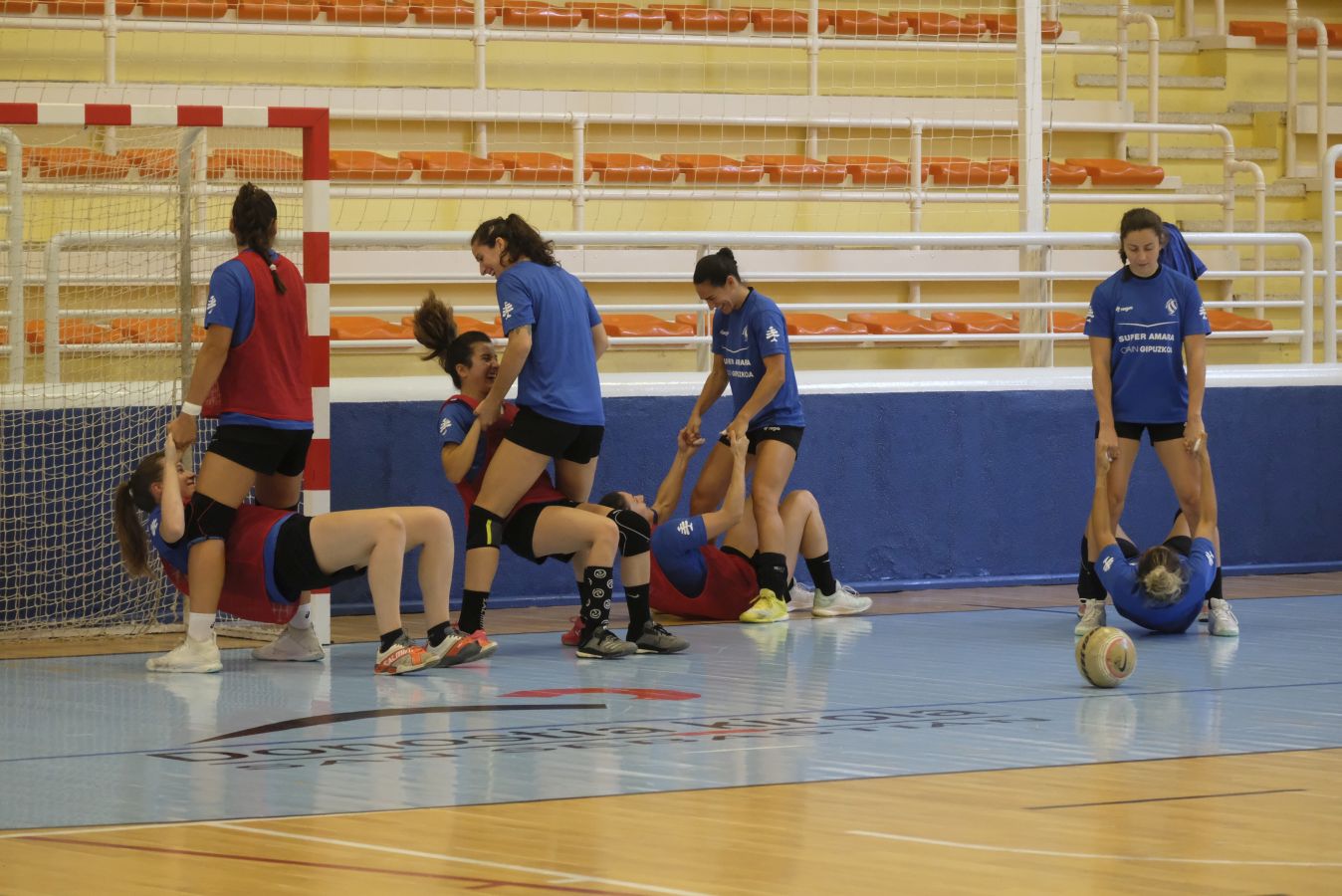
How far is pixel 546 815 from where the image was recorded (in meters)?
5.06

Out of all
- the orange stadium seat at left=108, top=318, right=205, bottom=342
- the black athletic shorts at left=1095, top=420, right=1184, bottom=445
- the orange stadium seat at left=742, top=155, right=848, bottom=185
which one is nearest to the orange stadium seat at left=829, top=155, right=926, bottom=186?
the orange stadium seat at left=742, top=155, right=848, bottom=185

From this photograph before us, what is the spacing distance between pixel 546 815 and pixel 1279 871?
185 centimetres

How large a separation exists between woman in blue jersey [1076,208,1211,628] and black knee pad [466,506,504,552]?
9.21 feet

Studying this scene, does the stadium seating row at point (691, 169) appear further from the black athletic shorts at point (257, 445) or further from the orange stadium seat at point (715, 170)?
the black athletic shorts at point (257, 445)

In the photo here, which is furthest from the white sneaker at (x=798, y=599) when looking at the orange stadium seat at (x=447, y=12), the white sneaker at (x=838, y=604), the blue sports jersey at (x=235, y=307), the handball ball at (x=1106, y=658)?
the orange stadium seat at (x=447, y=12)

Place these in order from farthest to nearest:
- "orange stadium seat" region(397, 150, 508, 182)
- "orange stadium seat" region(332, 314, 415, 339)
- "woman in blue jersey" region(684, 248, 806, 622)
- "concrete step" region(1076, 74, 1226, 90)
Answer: "concrete step" region(1076, 74, 1226, 90)
"orange stadium seat" region(397, 150, 508, 182)
"orange stadium seat" region(332, 314, 415, 339)
"woman in blue jersey" region(684, 248, 806, 622)

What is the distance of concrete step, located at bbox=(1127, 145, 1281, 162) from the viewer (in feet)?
58.5

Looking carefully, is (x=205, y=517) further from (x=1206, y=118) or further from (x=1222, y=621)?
(x=1206, y=118)

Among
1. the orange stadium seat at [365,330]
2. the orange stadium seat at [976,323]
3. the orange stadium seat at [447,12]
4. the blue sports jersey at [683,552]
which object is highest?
the orange stadium seat at [447,12]

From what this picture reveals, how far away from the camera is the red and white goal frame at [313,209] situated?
8578 mm

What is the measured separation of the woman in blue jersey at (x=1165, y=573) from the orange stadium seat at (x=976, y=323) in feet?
18.2

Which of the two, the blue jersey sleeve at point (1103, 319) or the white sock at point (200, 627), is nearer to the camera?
the white sock at point (200, 627)

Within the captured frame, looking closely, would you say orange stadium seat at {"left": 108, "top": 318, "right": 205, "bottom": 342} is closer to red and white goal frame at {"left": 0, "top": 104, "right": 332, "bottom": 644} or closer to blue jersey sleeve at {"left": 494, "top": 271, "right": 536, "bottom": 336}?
red and white goal frame at {"left": 0, "top": 104, "right": 332, "bottom": 644}

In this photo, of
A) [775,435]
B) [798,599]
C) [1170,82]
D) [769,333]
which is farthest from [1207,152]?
[769,333]
